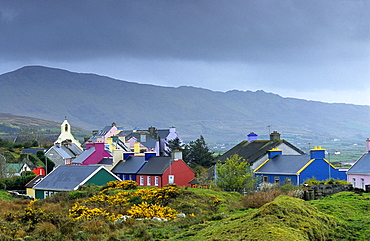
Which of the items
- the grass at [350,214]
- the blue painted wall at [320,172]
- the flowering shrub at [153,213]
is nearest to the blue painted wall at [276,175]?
the blue painted wall at [320,172]

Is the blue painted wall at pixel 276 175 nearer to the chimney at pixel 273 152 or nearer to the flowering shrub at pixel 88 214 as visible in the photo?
the chimney at pixel 273 152

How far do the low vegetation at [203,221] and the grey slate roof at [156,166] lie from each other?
998 inches

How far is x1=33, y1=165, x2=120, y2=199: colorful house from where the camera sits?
1681 inches

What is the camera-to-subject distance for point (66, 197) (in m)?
33.7

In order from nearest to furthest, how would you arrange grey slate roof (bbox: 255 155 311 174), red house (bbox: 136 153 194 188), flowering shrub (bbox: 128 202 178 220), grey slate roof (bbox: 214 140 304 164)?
1. flowering shrub (bbox: 128 202 178 220)
2. grey slate roof (bbox: 255 155 311 174)
3. grey slate roof (bbox: 214 140 304 164)
4. red house (bbox: 136 153 194 188)

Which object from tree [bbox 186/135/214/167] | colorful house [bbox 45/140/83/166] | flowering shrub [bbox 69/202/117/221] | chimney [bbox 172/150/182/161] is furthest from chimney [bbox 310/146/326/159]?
colorful house [bbox 45/140/83/166]

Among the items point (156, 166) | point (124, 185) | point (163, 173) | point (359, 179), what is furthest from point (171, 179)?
point (359, 179)

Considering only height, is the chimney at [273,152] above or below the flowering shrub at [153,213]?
above

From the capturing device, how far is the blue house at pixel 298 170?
43.1m

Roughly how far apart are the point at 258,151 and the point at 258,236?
130 feet

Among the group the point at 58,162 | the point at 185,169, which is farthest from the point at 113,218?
the point at 58,162

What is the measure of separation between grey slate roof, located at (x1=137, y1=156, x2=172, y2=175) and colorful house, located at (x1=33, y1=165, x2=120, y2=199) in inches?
283

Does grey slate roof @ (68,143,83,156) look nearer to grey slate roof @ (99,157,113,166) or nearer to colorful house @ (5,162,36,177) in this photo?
colorful house @ (5,162,36,177)

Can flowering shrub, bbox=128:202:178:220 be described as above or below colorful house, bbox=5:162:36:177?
above
